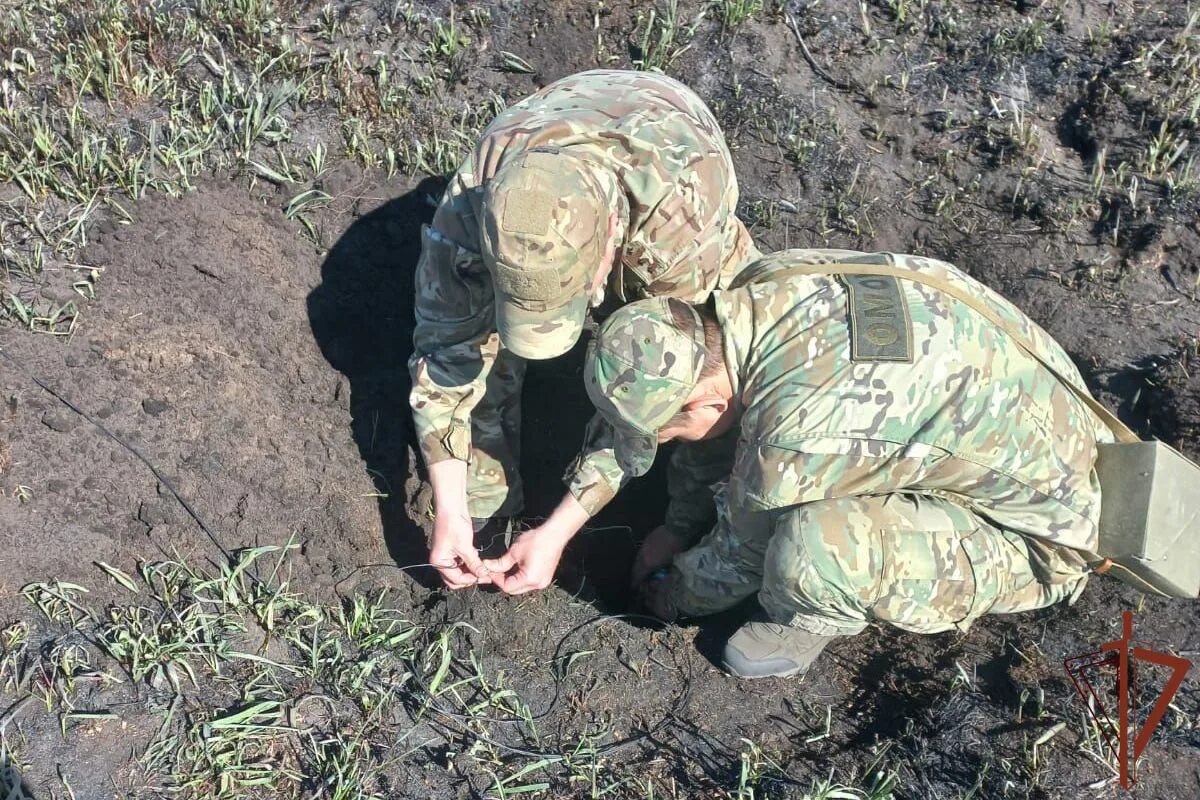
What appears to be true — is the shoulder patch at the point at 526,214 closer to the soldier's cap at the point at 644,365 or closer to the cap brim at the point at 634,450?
the soldier's cap at the point at 644,365

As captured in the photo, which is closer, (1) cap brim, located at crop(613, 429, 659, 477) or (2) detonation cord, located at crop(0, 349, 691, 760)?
(1) cap brim, located at crop(613, 429, 659, 477)

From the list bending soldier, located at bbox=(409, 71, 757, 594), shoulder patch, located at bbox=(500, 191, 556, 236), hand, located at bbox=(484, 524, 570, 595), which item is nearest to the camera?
shoulder patch, located at bbox=(500, 191, 556, 236)

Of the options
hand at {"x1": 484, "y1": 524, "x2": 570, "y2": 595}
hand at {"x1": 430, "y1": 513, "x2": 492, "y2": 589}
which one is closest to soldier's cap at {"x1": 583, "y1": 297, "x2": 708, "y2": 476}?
hand at {"x1": 484, "y1": 524, "x2": 570, "y2": 595}

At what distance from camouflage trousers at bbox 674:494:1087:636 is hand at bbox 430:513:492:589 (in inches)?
29.6

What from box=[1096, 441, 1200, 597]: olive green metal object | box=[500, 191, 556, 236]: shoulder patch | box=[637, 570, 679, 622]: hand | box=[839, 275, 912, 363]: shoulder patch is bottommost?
box=[637, 570, 679, 622]: hand

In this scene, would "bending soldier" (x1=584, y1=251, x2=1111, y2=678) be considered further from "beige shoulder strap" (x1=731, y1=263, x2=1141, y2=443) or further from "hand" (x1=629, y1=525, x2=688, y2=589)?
"hand" (x1=629, y1=525, x2=688, y2=589)

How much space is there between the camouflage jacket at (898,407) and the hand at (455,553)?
82cm

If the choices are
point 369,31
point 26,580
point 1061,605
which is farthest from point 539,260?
point 369,31

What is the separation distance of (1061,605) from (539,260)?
1957 millimetres

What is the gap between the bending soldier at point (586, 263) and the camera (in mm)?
2533

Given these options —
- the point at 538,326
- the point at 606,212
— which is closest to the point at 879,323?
the point at 606,212

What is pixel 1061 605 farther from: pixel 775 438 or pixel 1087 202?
pixel 1087 202

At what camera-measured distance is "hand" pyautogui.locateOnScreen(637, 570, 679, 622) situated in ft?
10.8

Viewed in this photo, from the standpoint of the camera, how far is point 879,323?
8.16ft
